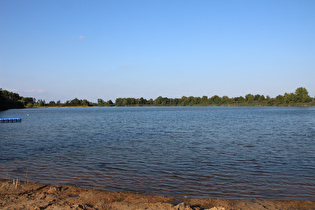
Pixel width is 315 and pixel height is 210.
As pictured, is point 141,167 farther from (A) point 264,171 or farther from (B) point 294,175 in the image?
(B) point 294,175

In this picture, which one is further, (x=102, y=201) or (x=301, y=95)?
(x=301, y=95)

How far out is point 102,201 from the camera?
7.31 m

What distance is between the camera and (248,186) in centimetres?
930

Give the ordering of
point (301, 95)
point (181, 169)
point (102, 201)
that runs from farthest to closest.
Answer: point (301, 95), point (181, 169), point (102, 201)

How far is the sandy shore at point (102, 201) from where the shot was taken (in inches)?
266

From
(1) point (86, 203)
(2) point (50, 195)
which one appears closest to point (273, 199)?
(1) point (86, 203)

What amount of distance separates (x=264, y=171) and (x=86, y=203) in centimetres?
824

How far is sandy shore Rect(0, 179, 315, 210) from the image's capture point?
6.75 m

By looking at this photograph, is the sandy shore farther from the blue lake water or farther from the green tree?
the green tree

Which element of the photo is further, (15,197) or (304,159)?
(304,159)

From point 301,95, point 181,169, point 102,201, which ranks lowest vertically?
point 181,169

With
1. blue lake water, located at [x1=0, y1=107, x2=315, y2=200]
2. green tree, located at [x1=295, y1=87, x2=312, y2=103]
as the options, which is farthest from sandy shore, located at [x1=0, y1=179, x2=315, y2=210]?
green tree, located at [x1=295, y1=87, x2=312, y2=103]

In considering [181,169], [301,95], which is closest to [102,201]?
[181,169]

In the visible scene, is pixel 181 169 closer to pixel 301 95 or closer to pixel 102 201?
pixel 102 201
